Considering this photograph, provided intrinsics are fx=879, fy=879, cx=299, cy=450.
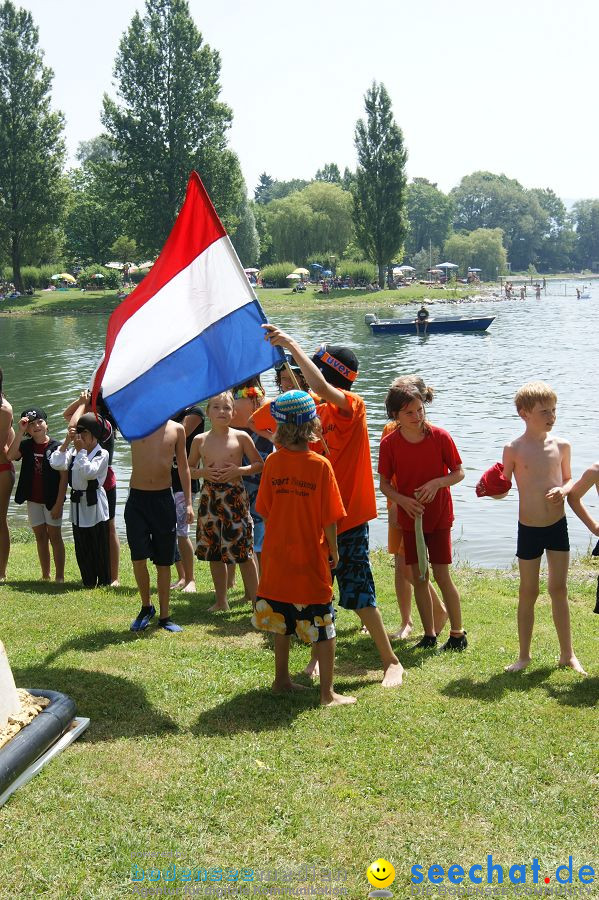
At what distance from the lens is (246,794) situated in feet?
14.4

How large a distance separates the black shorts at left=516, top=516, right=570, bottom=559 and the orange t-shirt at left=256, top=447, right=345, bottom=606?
1.49 m

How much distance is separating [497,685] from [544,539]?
105cm

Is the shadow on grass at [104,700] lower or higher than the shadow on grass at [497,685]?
higher

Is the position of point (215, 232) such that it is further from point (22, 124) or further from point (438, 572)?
point (22, 124)

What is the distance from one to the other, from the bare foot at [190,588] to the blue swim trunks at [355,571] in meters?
3.11

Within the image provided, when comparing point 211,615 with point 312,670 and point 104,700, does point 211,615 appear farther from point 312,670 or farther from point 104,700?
point 104,700

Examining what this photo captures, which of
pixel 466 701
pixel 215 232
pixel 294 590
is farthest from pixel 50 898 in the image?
pixel 215 232

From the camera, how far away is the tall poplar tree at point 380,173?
276 ft

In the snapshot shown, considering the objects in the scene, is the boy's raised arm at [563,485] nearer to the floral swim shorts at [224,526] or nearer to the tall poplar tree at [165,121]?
the floral swim shorts at [224,526]

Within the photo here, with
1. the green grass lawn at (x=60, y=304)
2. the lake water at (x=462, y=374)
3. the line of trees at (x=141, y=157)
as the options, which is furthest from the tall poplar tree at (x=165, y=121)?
the lake water at (x=462, y=374)

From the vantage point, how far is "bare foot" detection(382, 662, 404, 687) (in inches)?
233

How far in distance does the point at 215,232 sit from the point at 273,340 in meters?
1.30

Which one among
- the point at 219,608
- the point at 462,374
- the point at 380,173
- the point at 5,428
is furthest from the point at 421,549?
the point at 380,173

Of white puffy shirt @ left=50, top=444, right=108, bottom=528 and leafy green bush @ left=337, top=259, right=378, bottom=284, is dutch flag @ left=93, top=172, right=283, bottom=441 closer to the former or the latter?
white puffy shirt @ left=50, top=444, right=108, bottom=528
